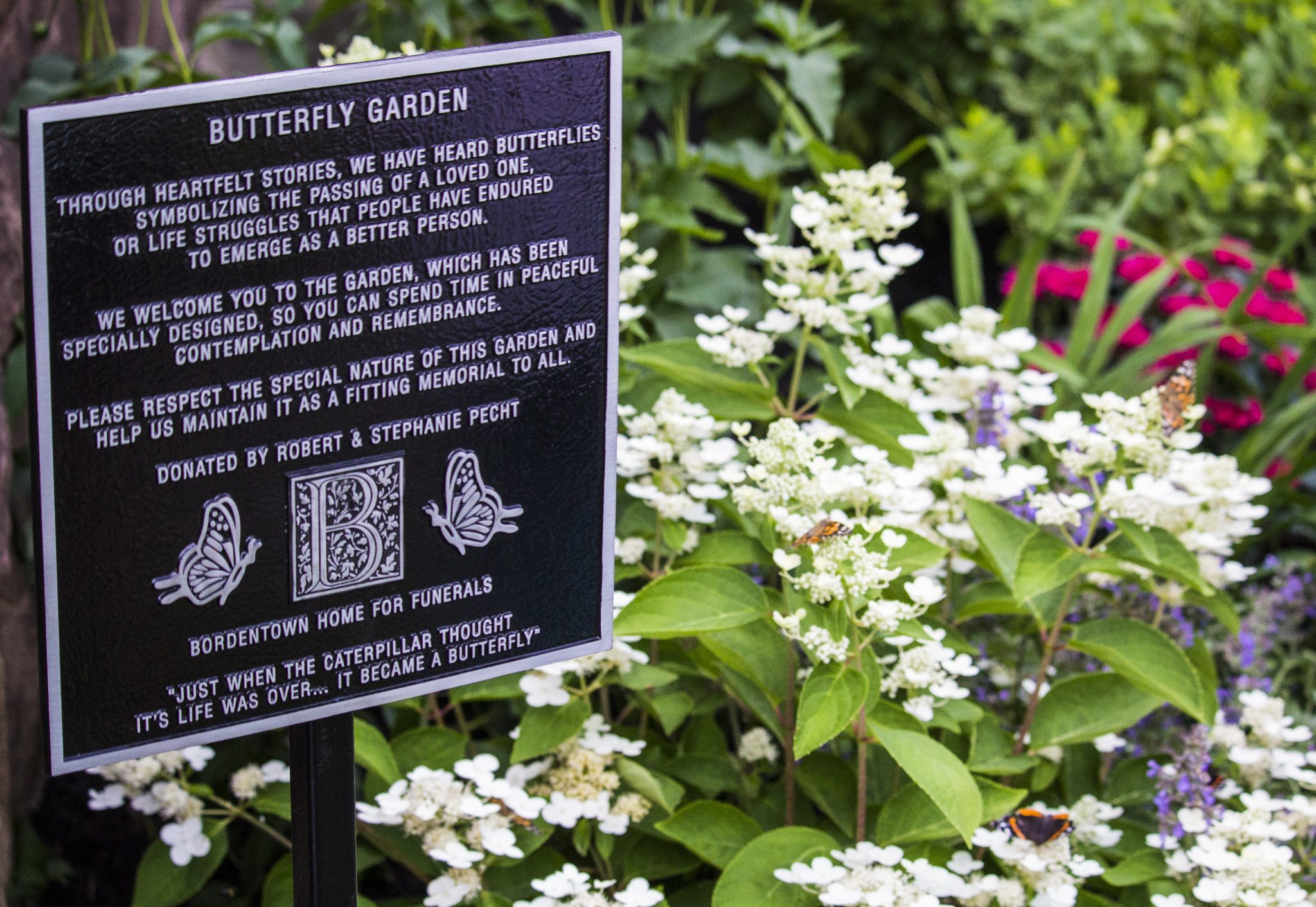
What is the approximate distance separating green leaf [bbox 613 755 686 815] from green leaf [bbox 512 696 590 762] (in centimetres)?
8

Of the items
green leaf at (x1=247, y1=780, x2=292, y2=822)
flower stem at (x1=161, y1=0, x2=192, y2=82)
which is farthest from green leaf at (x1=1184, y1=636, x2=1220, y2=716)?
flower stem at (x1=161, y1=0, x2=192, y2=82)

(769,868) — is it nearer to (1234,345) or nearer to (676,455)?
(676,455)

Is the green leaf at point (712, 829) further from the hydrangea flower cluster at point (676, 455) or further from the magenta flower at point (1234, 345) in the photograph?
the magenta flower at point (1234, 345)

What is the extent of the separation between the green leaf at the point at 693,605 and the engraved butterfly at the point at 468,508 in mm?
215

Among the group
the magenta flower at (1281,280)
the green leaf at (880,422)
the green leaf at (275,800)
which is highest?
the green leaf at (880,422)

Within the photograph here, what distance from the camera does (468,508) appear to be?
130 centimetres

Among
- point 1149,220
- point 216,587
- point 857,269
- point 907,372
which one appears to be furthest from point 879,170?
point 1149,220

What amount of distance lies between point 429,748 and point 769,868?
0.44m

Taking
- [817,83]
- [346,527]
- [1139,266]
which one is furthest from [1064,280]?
[346,527]

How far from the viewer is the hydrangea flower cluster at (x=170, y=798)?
158 centimetres

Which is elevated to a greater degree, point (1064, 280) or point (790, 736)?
point (1064, 280)

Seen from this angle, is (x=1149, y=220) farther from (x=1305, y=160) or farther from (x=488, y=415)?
(x=488, y=415)

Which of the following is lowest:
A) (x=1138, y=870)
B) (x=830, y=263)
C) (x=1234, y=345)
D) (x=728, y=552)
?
(x=1138, y=870)

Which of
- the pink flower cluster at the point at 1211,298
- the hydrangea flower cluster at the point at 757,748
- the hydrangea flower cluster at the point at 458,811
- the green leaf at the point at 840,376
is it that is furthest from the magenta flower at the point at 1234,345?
the hydrangea flower cluster at the point at 458,811
